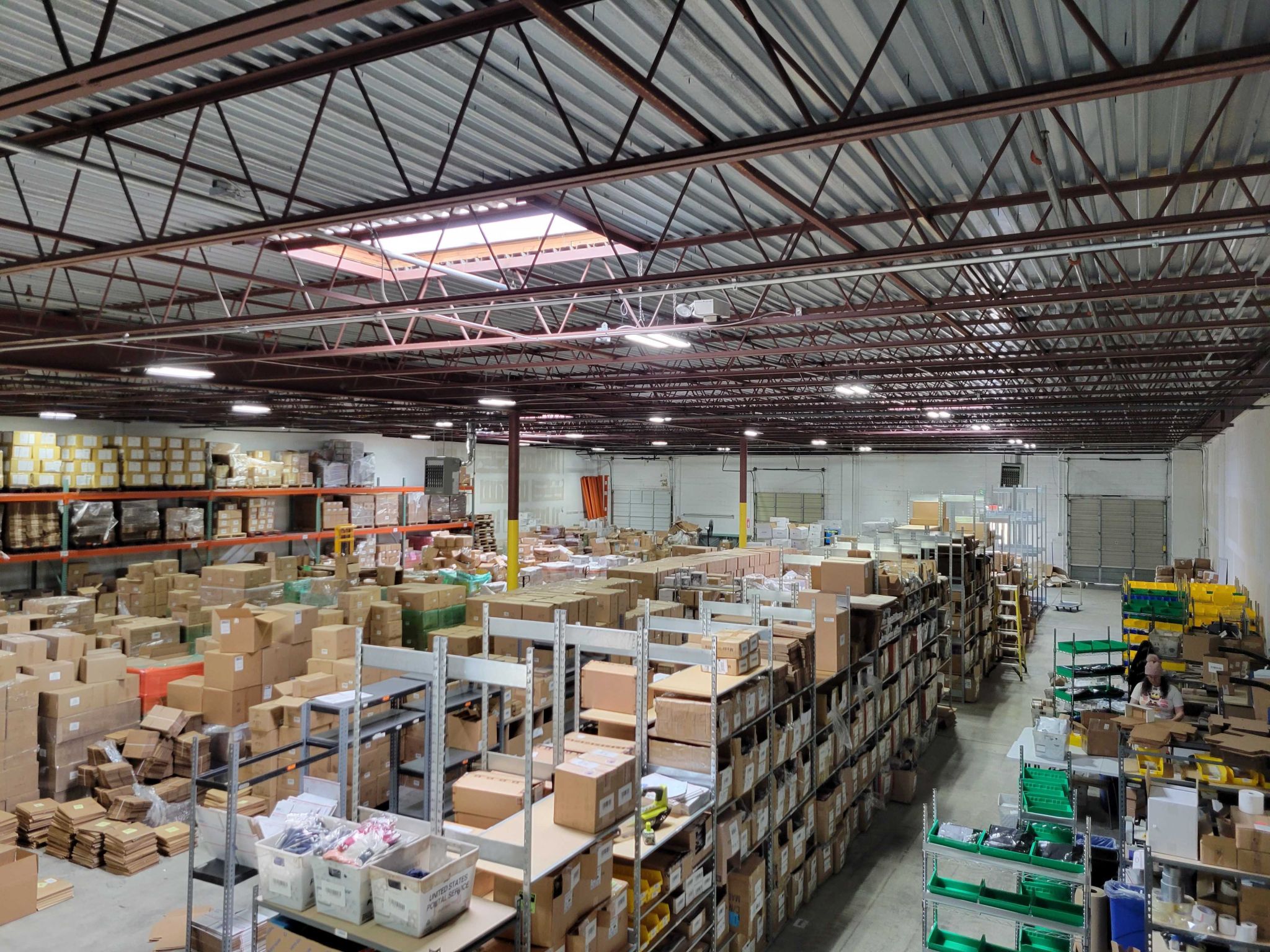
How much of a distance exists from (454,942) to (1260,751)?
20.5 ft

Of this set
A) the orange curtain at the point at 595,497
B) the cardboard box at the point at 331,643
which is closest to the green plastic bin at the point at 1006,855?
the cardboard box at the point at 331,643

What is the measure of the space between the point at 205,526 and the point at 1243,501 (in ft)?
65.7

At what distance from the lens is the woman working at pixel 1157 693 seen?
8.30 m

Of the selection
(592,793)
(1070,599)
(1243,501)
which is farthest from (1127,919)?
→ (1070,599)

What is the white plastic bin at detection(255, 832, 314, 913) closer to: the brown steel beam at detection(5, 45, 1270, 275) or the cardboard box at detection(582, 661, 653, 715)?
the cardboard box at detection(582, 661, 653, 715)

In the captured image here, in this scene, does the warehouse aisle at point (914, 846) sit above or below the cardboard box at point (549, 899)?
below

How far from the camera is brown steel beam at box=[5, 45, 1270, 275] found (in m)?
2.92

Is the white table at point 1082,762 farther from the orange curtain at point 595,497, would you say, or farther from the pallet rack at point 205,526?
the orange curtain at point 595,497

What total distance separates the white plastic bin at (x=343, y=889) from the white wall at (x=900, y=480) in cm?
2505

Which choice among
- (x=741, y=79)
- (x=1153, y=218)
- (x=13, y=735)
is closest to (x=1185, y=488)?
(x=1153, y=218)

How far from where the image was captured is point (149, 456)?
15.2 m

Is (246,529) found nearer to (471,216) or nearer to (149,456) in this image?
(149,456)

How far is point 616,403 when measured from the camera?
1677cm

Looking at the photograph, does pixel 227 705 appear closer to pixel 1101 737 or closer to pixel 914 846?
pixel 914 846
